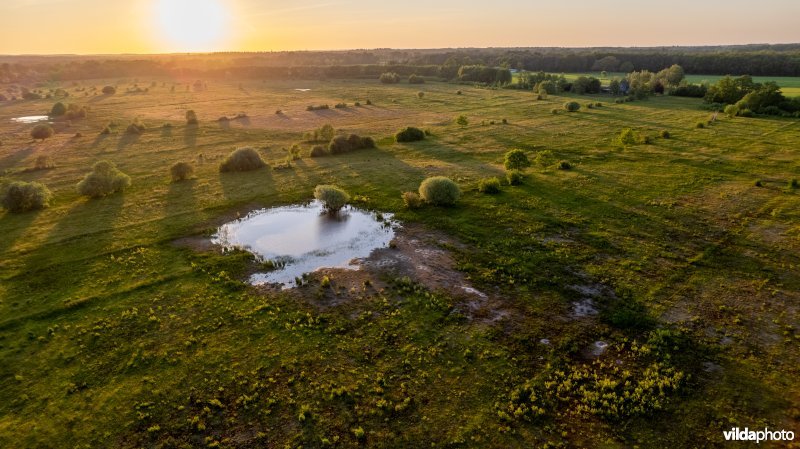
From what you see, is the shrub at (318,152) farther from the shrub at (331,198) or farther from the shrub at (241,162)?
the shrub at (331,198)

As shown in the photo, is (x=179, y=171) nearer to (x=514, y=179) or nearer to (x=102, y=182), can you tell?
(x=102, y=182)

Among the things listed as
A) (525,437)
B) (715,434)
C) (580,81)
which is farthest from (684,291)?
(580,81)

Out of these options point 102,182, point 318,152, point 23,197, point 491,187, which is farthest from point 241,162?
point 491,187

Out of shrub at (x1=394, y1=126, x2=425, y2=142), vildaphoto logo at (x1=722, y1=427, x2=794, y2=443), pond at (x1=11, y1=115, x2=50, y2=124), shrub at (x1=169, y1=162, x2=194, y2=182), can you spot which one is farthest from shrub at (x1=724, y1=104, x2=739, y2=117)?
pond at (x1=11, y1=115, x2=50, y2=124)

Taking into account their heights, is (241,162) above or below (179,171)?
above

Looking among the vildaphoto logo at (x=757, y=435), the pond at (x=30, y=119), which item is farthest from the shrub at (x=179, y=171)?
the pond at (x=30, y=119)

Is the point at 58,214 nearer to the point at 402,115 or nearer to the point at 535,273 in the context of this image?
the point at 535,273

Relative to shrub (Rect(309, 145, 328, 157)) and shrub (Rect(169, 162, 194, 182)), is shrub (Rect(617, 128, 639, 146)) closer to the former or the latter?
shrub (Rect(309, 145, 328, 157))
